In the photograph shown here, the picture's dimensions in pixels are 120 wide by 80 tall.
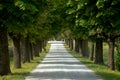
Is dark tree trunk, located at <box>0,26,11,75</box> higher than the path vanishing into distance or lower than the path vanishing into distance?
higher

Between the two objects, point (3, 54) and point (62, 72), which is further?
point (62, 72)

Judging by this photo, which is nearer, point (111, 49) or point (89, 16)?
point (89, 16)

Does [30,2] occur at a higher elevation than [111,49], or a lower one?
higher

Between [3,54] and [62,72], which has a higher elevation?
[3,54]

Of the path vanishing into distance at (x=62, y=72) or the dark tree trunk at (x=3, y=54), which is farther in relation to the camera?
the dark tree trunk at (x=3, y=54)

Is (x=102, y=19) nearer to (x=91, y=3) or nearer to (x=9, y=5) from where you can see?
(x=91, y=3)

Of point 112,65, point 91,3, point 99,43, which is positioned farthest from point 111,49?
point 91,3

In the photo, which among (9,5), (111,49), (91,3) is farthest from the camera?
(111,49)

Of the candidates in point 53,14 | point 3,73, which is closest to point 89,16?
point 3,73

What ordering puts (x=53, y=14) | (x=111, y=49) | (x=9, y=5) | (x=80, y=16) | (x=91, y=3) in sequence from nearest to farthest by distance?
(x=91, y=3) → (x=80, y=16) → (x=9, y=5) → (x=111, y=49) → (x=53, y=14)

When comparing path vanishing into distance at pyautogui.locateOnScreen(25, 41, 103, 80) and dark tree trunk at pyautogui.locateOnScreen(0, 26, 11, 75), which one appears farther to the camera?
dark tree trunk at pyautogui.locateOnScreen(0, 26, 11, 75)

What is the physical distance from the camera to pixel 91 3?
23.0 m

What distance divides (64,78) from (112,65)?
1091 centimetres

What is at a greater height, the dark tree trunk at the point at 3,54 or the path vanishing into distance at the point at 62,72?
the dark tree trunk at the point at 3,54
